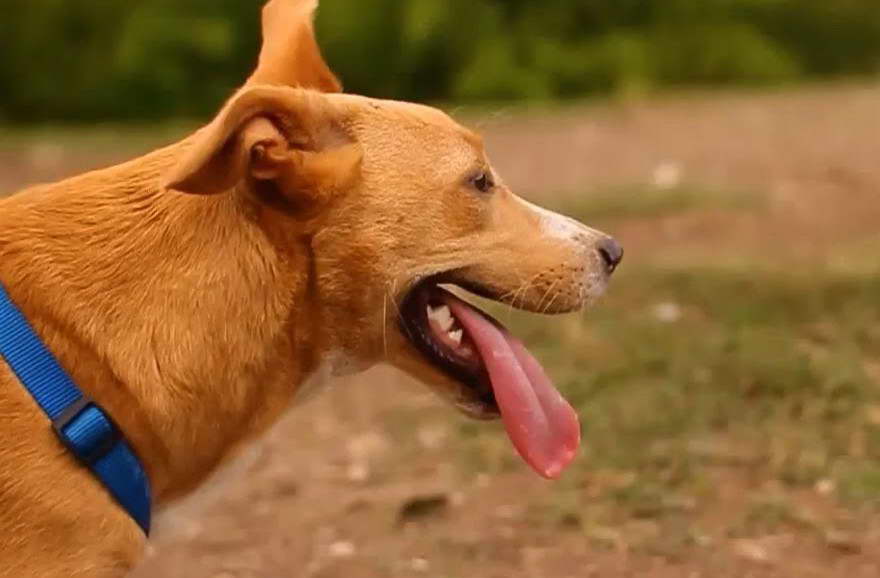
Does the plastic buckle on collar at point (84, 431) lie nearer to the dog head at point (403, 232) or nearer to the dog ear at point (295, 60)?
the dog head at point (403, 232)

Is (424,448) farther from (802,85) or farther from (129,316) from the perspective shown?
(802,85)

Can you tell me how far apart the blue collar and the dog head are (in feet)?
1.32

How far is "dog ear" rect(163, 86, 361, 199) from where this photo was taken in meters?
2.63

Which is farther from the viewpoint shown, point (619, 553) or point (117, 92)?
point (117, 92)

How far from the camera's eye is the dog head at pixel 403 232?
9.21ft

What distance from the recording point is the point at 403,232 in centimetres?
295

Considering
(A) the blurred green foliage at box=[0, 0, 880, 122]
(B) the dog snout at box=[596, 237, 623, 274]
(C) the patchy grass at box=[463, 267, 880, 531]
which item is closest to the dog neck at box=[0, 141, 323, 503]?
(B) the dog snout at box=[596, 237, 623, 274]

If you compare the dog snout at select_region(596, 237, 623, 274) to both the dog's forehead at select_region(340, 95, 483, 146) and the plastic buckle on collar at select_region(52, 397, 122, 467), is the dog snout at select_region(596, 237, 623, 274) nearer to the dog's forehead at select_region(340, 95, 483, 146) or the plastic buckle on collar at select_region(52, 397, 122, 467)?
the dog's forehead at select_region(340, 95, 483, 146)

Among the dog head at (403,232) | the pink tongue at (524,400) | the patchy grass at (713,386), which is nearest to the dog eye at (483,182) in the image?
the dog head at (403,232)

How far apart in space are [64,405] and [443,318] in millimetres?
820

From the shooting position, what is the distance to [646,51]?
1533cm

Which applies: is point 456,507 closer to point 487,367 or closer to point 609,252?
point 487,367

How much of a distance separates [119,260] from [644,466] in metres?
2.17

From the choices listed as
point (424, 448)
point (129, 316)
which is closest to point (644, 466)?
point (424, 448)
